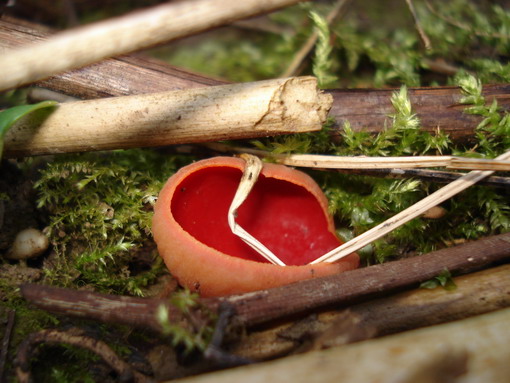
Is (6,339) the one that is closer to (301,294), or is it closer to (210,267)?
(210,267)

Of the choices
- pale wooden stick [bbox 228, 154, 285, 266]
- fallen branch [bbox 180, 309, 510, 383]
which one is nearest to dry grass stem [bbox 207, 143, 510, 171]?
pale wooden stick [bbox 228, 154, 285, 266]

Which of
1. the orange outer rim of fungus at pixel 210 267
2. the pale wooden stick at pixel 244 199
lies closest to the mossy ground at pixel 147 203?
the pale wooden stick at pixel 244 199

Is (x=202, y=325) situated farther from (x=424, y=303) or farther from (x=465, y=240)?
(x=465, y=240)

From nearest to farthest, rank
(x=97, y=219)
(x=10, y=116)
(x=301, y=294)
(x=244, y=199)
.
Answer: (x=301, y=294) < (x=10, y=116) < (x=244, y=199) < (x=97, y=219)

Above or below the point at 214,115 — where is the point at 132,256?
below

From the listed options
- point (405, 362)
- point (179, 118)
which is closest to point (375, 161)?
point (179, 118)

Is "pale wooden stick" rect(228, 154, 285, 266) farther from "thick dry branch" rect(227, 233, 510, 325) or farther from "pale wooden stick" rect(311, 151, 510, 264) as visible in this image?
"thick dry branch" rect(227, 233, 510, 325)

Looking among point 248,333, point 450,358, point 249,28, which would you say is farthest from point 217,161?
point 249,28
